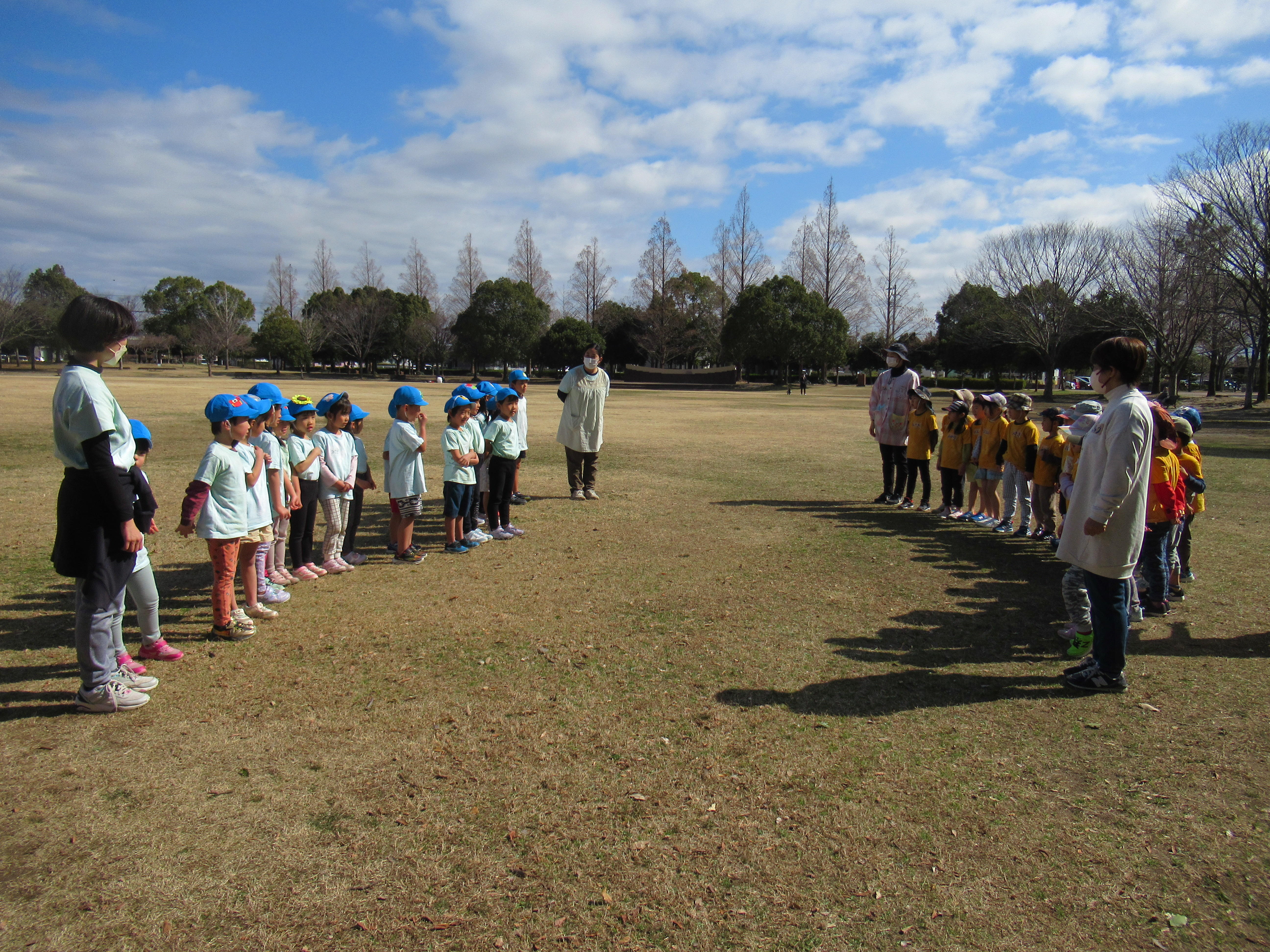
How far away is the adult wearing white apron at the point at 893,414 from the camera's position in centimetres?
974

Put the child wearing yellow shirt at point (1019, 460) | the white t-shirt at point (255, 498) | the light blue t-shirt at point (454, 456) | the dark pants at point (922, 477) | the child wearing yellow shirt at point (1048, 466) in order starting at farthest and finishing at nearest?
the dark pants at point (922, 477) → the child wearing yellow shirt at point (1019, 460) → the child wearing yellow shirt at point (1048, 466) → the light blue t-shirt at point (454, 456) → the white t-shirt at point (255, 498)

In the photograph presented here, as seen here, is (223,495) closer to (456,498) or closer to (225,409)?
(225,409)

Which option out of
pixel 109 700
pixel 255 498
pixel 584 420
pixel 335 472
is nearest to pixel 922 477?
pixel 584 420

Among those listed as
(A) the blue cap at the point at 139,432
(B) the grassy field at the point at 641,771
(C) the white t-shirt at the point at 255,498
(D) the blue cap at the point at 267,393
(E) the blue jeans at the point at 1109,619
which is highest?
(D) the blue cap at the point at 267,393

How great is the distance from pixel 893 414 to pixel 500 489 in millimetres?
5495

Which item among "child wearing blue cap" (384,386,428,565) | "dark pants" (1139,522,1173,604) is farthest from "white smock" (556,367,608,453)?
"dark pants" (1139,522,1173,604)

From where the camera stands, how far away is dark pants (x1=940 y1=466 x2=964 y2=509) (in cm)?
941

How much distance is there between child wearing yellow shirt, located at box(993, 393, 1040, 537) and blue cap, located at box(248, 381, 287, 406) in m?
7.77

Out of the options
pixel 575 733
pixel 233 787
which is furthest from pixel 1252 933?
pixel 233 787

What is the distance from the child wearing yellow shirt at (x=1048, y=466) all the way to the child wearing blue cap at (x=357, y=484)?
6914mm

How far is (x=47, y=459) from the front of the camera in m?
12.8

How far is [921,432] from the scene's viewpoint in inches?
381

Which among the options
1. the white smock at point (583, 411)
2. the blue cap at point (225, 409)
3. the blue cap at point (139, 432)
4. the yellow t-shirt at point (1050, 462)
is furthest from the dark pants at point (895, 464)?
the blue cap at point (139, 432)

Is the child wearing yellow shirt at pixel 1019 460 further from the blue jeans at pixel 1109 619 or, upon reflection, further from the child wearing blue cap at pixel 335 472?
the child wearing blue cap at pixel 335 472
